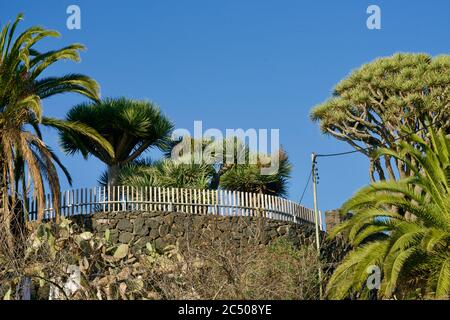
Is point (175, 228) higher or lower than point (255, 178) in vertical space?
lower

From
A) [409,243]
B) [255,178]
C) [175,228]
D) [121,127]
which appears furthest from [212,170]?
[409,243]

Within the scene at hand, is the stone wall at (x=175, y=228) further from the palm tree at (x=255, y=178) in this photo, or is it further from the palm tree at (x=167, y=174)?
the palm tree at (x=255, y=178)

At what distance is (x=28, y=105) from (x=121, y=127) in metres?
9.29

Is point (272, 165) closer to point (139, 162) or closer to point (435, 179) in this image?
point (139, 162)

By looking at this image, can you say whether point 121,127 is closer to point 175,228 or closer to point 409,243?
point 175,228

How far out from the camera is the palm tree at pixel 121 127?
32031 mm

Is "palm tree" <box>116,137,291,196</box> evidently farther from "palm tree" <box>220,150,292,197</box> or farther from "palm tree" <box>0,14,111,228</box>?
"palm tree" <box>0,14,111,228</box>

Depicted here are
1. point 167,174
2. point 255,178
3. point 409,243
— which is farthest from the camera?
point 255,178

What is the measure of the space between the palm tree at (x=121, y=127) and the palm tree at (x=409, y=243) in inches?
524

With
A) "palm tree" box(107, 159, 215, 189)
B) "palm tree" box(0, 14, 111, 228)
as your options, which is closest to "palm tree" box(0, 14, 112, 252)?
"palm tree" box(0, 14, 111, 228)

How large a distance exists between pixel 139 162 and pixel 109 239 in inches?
373

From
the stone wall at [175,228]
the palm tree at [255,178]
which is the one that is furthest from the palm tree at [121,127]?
the stone wall at [175,228]

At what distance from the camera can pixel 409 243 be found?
19125 millimetres
